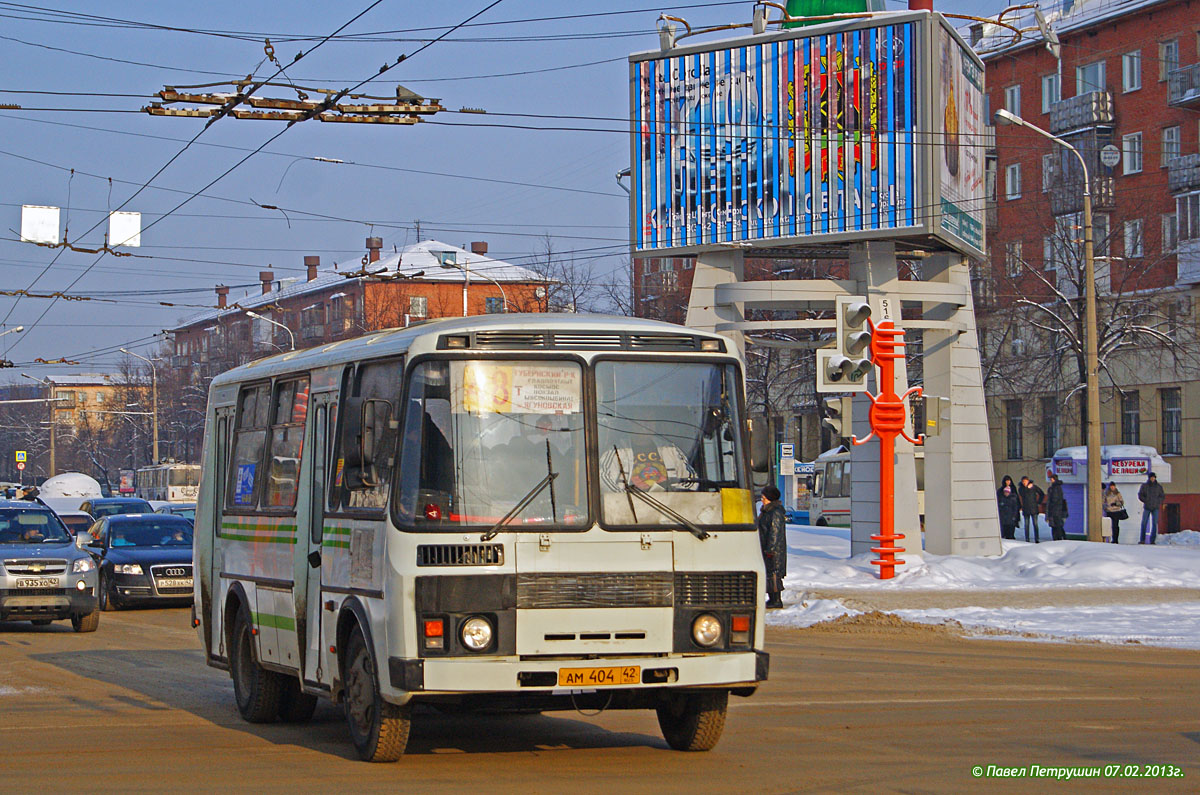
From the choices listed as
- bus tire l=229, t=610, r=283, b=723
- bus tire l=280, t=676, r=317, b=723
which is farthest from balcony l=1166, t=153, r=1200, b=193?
bus tire l=280, t=676, r=317, b=723

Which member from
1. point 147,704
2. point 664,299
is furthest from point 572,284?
point 147,704

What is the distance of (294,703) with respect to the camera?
11398 mm

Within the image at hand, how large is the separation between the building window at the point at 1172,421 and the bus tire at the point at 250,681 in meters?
42.9

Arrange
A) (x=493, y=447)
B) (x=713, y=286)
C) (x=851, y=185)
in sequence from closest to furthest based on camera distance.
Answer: (x=493, y=447) < (x=851, y=185) < (x=713, y=286)

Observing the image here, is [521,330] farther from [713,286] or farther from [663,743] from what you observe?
[713,286]

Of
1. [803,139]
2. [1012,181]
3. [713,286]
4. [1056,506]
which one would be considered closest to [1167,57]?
[1012,181]

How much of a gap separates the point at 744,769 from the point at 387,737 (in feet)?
6.63

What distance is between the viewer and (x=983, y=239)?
30969 millimetres

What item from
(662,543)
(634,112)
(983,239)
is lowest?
(662,543)

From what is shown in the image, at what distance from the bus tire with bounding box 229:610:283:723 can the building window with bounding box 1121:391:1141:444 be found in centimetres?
4343

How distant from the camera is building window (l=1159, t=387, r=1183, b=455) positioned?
4975cm

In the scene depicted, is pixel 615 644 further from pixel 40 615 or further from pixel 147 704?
pixel 40 615

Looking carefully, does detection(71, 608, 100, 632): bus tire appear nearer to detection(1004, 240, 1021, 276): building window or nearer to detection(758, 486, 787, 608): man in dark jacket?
detection(758, 486, 787, 608): man in dark jacket

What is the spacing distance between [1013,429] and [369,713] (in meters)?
50.4
